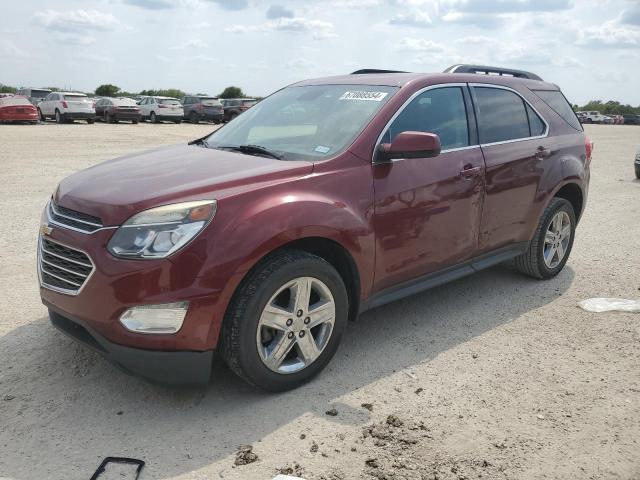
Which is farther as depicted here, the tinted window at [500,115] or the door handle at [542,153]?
the door handle at [542,153]

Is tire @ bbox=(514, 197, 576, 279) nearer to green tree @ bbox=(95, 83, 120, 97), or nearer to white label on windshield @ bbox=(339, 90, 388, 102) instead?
white label on windshield @ bbox=(339, 90, 388, 102)

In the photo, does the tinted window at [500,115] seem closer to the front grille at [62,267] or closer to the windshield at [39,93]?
the front grille at [62,267]

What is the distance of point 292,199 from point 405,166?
950 millimetres

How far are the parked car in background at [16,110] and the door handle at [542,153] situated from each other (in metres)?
26.4

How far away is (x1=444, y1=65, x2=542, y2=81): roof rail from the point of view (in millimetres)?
5062

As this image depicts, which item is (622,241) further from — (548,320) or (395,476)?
(395,476)

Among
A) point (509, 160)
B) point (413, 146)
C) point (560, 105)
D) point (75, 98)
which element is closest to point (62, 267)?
point (413, 146)

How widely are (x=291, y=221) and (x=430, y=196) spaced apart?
47.1 inches

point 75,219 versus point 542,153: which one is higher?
point 542,153

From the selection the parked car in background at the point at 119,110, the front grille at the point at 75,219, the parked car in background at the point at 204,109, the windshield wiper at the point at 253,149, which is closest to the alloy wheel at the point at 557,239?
the windshield wiper at the point at 253,149

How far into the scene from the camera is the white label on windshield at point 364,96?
4.04 metres

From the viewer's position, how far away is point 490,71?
5.42 m

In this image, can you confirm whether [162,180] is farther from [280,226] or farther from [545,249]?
[545,249]

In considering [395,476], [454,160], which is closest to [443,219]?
[454,160]
